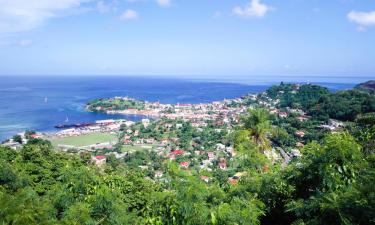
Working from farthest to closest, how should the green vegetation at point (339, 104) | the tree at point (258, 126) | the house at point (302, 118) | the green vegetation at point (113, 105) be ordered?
the green vegetation at point (113, 105) → the house at point (302, 118) → the green vegetation at point (339, 104) → the tree at point (258, 126)

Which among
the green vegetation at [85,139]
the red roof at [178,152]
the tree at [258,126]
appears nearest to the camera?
the tree at [258,126]

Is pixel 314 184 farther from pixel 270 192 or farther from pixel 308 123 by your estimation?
pixel 308 123

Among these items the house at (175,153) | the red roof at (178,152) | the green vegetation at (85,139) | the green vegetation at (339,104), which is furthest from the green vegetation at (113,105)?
the house at (175,153)

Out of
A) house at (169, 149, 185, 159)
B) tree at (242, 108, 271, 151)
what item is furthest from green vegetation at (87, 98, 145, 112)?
tree at (242, 108, 271, 151)

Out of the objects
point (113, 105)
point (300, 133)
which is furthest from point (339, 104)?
point (113, 105)

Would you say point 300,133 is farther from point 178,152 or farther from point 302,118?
point 178,152

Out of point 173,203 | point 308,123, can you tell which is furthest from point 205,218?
point 308,123

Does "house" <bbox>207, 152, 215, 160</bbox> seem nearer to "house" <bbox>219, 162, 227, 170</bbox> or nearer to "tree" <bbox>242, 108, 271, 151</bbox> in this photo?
"house" <bbox>219, 162, 227, 170</bbox>

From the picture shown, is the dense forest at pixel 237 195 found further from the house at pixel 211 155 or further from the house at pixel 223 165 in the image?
the house at pixel 211 155
